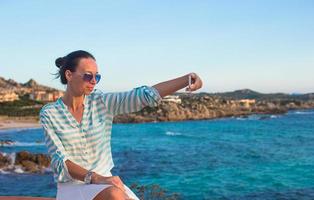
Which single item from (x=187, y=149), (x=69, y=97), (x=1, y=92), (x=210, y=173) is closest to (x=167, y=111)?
(x=1, y=92)

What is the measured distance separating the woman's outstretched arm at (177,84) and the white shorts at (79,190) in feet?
1.75

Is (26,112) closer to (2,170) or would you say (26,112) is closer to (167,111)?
(167,111)

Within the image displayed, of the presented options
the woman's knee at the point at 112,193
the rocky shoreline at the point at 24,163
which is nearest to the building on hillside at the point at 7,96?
the rocky shoreline at the point at 24,163

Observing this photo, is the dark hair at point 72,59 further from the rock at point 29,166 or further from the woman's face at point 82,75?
the rock at point 29,166

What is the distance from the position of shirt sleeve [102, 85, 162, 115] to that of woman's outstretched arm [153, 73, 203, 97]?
0.10 ft

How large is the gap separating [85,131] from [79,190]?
30cm

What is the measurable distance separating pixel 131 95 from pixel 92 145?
0.33 m

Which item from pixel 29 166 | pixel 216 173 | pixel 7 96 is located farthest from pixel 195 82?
pixel 7 96

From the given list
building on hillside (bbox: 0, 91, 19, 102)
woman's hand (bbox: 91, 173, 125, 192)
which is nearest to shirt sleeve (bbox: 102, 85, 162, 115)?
woman's hand (bbox: 91, 173, 125, 192)

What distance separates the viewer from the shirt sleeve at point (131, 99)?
2676 mm

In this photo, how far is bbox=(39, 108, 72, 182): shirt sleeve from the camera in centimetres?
258

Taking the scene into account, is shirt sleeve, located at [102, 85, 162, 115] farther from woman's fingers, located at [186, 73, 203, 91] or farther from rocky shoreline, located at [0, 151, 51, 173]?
rocky shoreline, located at [0, 151, 51, 173]

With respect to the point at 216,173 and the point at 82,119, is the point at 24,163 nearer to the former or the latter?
the point at 216,173

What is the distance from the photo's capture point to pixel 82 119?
269 centimetres
